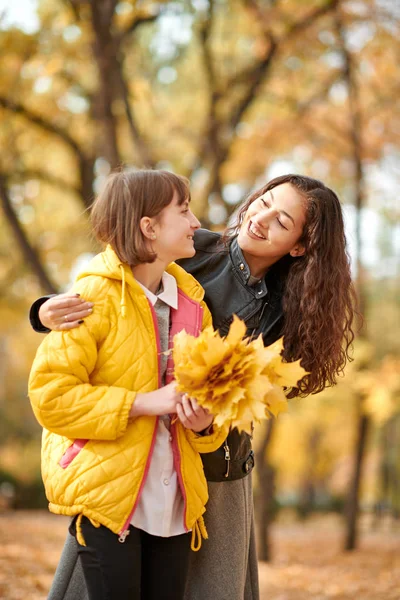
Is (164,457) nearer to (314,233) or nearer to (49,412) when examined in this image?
(49,412)

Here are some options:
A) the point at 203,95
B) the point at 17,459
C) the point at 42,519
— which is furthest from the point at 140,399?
the point at 17,459

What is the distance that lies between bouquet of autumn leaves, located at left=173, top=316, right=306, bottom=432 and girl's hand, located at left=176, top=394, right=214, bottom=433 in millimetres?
63

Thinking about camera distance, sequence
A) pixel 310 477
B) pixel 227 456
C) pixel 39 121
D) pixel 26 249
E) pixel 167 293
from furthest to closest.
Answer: pixel 310 477 < pixel 39 121 < pixel 26 249 < pixel 227 456 < pixel 167 293

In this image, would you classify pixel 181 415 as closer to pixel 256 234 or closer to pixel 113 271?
pixel 113 271

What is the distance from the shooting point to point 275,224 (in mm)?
2717

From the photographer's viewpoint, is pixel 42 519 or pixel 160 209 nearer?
pixel 160 209

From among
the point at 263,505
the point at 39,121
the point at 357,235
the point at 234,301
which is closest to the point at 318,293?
the point at 234,301

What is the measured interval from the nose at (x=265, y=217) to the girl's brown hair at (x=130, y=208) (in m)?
0.48

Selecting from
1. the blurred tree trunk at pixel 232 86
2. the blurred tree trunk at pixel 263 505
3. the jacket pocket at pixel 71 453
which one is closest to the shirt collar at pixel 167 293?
the jacket pocket at pixel 71 453

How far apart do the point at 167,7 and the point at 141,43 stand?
1864mm

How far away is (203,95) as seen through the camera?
10.7m

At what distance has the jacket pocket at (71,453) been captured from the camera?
2.18 metres

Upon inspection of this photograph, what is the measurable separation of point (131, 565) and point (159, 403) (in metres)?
0.50

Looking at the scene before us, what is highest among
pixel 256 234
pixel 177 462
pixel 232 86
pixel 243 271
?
pixel 232 86
